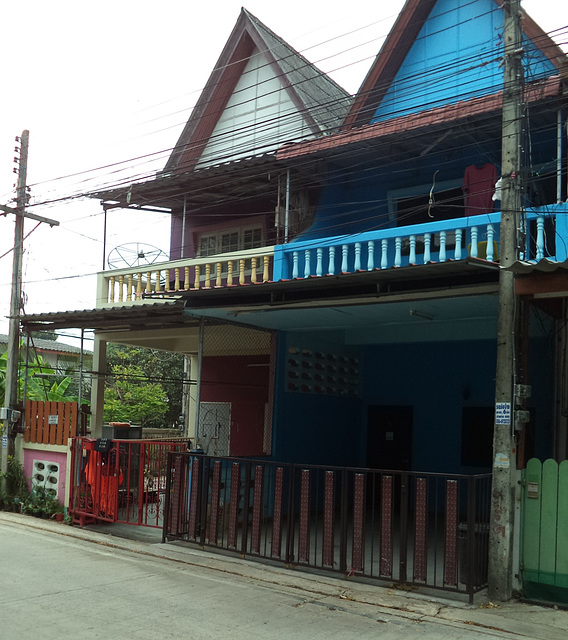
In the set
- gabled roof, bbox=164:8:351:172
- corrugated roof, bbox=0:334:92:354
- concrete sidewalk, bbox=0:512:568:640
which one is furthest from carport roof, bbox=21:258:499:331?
corrugated roof, bbox=0:334:92:354

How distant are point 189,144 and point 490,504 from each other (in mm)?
11963

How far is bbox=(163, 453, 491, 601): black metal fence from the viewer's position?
7602mm

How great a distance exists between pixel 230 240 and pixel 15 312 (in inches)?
205

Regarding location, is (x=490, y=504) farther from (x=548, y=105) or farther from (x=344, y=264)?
(x=548, y=105)

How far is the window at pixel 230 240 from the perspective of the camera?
1630cm

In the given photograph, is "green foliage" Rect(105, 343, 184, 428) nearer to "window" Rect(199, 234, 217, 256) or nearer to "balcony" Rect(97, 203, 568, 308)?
"window" Rect(199, 234, 217, 256)

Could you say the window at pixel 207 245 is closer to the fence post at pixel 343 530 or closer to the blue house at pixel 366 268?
the blue house at pixel 366 268

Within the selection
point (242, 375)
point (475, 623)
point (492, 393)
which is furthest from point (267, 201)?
point (475, 623)

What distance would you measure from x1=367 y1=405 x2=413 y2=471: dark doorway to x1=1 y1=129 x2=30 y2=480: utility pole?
746 centimetres

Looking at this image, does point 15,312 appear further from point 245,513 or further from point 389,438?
point 389,438

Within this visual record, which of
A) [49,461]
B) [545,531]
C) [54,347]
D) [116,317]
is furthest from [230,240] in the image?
[54,347]

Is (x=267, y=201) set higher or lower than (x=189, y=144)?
lower

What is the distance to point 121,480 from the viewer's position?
456 inches

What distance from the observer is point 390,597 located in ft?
24.8
